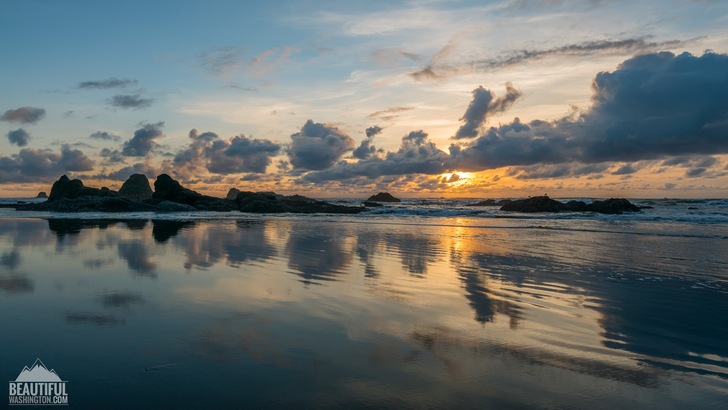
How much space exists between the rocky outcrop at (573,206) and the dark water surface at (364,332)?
51.0 metres

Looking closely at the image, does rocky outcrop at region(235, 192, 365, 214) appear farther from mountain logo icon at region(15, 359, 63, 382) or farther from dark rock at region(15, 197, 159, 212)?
mountain logo icon at region(15, 359, 63, 382)

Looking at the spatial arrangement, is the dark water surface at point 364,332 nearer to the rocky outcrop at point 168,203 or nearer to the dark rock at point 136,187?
the rocky outcrop at point 168,203

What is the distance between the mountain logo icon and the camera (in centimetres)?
584

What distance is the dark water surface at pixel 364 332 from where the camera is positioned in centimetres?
567

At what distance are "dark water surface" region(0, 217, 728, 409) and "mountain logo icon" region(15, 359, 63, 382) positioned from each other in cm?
13

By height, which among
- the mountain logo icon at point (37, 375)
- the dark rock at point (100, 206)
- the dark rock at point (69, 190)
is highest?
the dark rock at point (69, 190)

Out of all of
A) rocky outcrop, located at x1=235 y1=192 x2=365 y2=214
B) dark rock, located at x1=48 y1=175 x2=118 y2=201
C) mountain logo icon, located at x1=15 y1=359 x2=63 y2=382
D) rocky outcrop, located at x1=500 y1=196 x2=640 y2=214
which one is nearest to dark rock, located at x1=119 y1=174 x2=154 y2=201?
dark rock, located at x1=48 y1=175 x2=118 y2=201

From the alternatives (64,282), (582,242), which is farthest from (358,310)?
(582,242)

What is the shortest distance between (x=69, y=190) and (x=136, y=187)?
2389cm

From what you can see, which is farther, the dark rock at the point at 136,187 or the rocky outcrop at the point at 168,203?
the dark rock at the point at 136,187

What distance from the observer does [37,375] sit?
232 inches

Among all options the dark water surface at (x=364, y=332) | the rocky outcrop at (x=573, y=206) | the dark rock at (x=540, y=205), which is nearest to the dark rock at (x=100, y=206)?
the dark water surface at (x=364, y=332)

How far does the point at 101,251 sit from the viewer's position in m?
18.6

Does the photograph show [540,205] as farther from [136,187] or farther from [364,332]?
[136,187]
